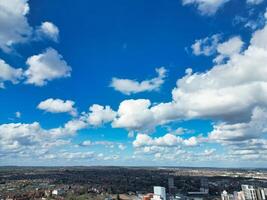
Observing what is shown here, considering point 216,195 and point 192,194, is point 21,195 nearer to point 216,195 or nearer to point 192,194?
point 192,194

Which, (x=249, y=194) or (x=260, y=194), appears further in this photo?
(x=260, y=194)

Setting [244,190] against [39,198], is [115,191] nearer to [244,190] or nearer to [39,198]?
[39,198]

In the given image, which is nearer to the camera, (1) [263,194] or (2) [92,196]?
(1) [263,194]

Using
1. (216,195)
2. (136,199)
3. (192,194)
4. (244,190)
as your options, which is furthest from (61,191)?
(244,190)

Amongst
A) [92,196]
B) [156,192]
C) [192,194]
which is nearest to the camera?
[156,192]

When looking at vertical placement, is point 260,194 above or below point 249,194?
above

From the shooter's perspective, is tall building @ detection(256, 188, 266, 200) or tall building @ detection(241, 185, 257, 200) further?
tall building @ detection(256, 188, 266, 200)

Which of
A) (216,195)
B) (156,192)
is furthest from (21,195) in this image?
(216,195)

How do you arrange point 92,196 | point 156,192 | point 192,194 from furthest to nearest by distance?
point 192,194 → point 92,196 → point 156,192

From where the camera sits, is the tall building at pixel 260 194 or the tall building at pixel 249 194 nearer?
the tall building at pixel 249 194
